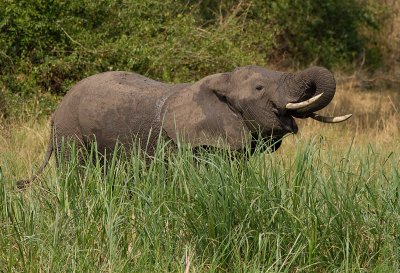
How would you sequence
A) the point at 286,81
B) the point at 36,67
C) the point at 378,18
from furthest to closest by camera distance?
1. the point at 378,18
2. the point at 36,67
3. the point at 286,81

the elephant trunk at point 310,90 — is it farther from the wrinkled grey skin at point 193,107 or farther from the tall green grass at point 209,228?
the tall green grass at point 209,228

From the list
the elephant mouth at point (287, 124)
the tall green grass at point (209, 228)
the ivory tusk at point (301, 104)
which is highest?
the ivory tusk at point (301, 104)

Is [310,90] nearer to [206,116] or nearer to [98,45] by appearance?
[206,116]

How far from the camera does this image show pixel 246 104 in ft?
13.5

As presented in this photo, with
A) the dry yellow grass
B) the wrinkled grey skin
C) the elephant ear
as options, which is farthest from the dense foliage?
the elephant ear

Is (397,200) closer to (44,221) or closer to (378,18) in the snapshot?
(44,221)

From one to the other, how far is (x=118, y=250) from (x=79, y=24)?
17.1 feet

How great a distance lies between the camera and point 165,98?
14.6ft

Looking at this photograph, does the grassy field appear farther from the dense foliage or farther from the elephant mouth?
the dense foliage

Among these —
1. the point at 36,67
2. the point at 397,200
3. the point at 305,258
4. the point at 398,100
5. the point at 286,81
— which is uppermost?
the point at 286,81

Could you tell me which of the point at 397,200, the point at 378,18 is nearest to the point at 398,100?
the point at 378,18

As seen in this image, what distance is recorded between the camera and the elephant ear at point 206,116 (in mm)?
4141

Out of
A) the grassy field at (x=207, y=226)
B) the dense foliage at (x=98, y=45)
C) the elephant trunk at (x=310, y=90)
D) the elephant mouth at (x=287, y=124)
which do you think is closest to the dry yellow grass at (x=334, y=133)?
the elephant mouth at (x=287, y=124)

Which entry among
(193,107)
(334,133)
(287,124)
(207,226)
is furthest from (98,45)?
(207,226)
